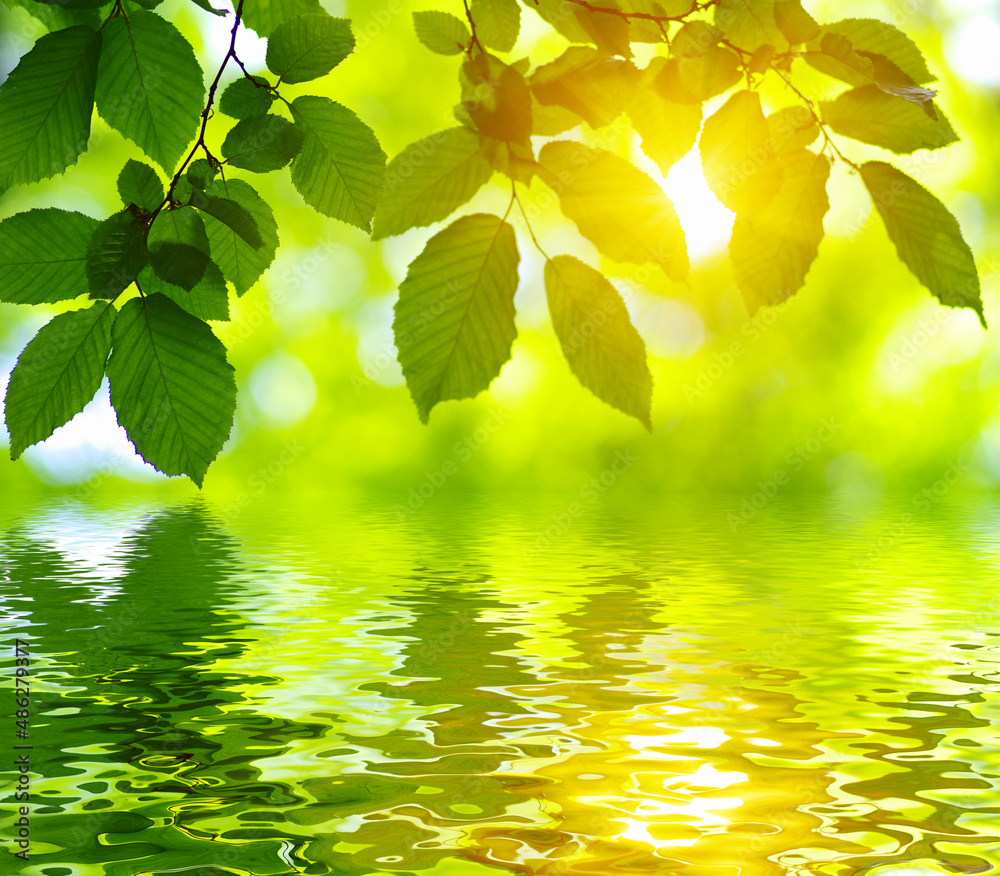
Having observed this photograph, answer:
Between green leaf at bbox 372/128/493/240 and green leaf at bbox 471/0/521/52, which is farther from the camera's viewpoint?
green leaf at bbox 471/0/521/52

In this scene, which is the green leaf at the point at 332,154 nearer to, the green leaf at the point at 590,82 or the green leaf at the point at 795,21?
the green leaf at the point at 590,82

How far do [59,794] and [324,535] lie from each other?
50.2 ft

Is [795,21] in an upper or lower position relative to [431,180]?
upper

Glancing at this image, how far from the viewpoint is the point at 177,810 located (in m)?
4.66

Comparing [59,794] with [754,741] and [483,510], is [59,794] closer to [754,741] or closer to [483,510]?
[754,741]

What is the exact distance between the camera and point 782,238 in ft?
3.26

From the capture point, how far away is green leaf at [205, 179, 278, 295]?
1.26 meters

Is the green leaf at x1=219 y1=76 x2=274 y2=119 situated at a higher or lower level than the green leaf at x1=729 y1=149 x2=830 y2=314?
higher

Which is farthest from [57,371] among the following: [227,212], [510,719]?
[510,719]

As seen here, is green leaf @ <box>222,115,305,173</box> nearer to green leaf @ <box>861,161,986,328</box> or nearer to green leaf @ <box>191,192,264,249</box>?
green leaf @ <box>191,192,264,249</box>

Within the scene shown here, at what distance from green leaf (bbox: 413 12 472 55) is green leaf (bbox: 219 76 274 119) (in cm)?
20

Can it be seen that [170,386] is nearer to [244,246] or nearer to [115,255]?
[115,255]

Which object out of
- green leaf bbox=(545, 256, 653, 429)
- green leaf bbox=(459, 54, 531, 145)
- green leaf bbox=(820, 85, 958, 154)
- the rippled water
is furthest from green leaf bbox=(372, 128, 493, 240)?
the rippled water

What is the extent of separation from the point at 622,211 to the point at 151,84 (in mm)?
520
